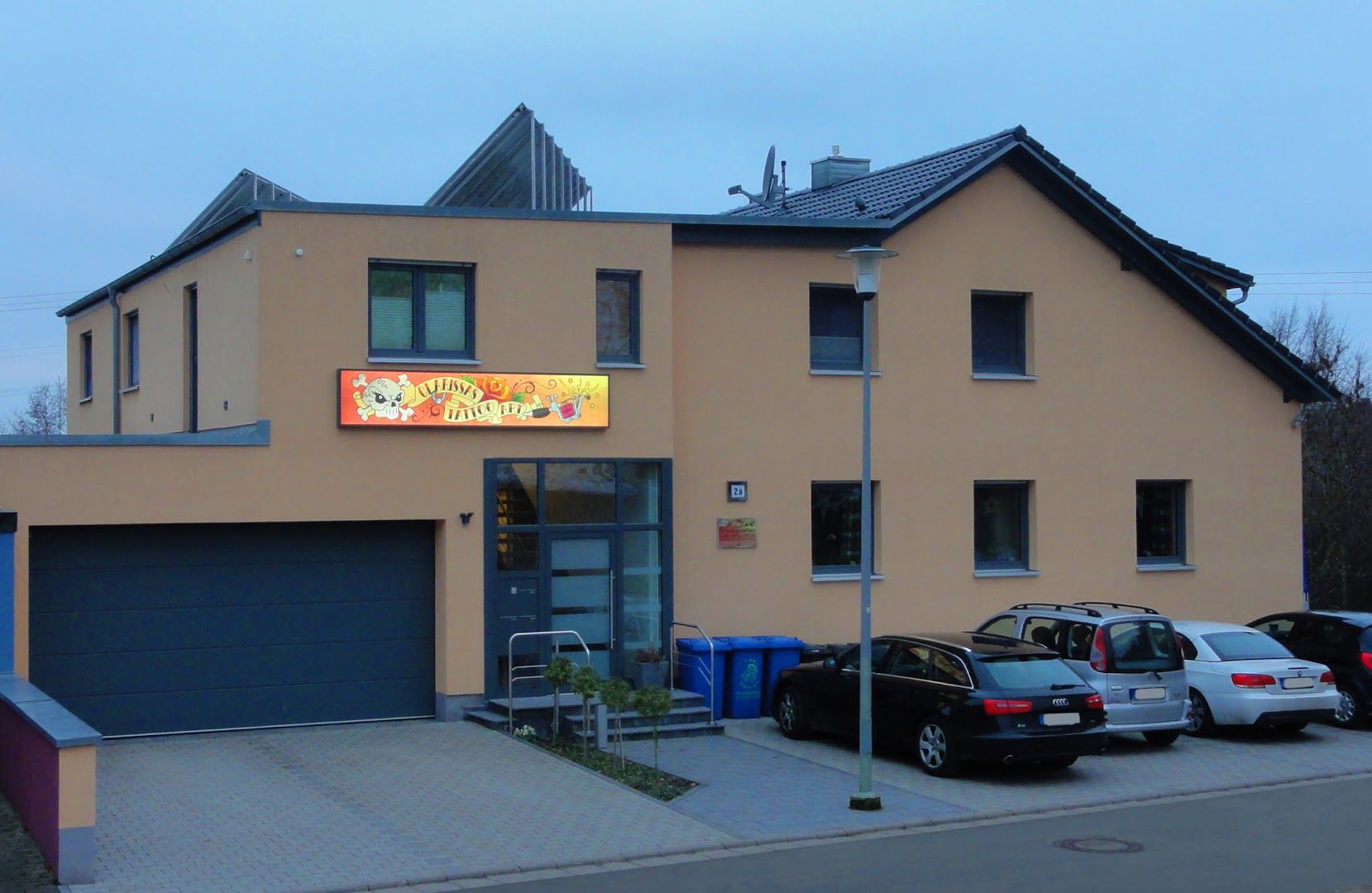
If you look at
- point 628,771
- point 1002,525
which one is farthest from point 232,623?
point 1002,525

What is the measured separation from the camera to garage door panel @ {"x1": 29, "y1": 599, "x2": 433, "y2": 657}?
16.8 m

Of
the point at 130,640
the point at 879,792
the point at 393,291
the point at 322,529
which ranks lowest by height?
the point at 879,792

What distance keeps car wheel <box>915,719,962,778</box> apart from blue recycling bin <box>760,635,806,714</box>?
11.7 feet

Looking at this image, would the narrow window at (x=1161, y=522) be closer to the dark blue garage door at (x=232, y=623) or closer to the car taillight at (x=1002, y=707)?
Answer: the car taillight at (x=1002, y=707)

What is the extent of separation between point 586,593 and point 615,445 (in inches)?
75.8

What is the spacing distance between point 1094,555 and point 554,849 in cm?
1273

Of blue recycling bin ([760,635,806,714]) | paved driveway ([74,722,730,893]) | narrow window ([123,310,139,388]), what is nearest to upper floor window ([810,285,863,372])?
blue recycling bin ([760,635,806,714])

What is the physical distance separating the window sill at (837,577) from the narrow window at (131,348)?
11.6m

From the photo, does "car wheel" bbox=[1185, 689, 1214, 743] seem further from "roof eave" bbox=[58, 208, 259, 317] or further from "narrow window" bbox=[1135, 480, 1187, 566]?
"roof eave" bbox=[58, 208, 259, 317]

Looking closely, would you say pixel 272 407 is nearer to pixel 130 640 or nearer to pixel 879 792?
pixel 130 640

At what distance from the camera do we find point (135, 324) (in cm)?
2428

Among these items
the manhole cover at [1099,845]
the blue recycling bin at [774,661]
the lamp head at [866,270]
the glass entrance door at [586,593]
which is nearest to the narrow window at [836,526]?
the blue recycling bin at [774,661]

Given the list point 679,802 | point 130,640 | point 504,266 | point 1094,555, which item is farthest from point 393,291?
point 1094,555

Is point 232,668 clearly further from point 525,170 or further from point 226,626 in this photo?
point 525,170
